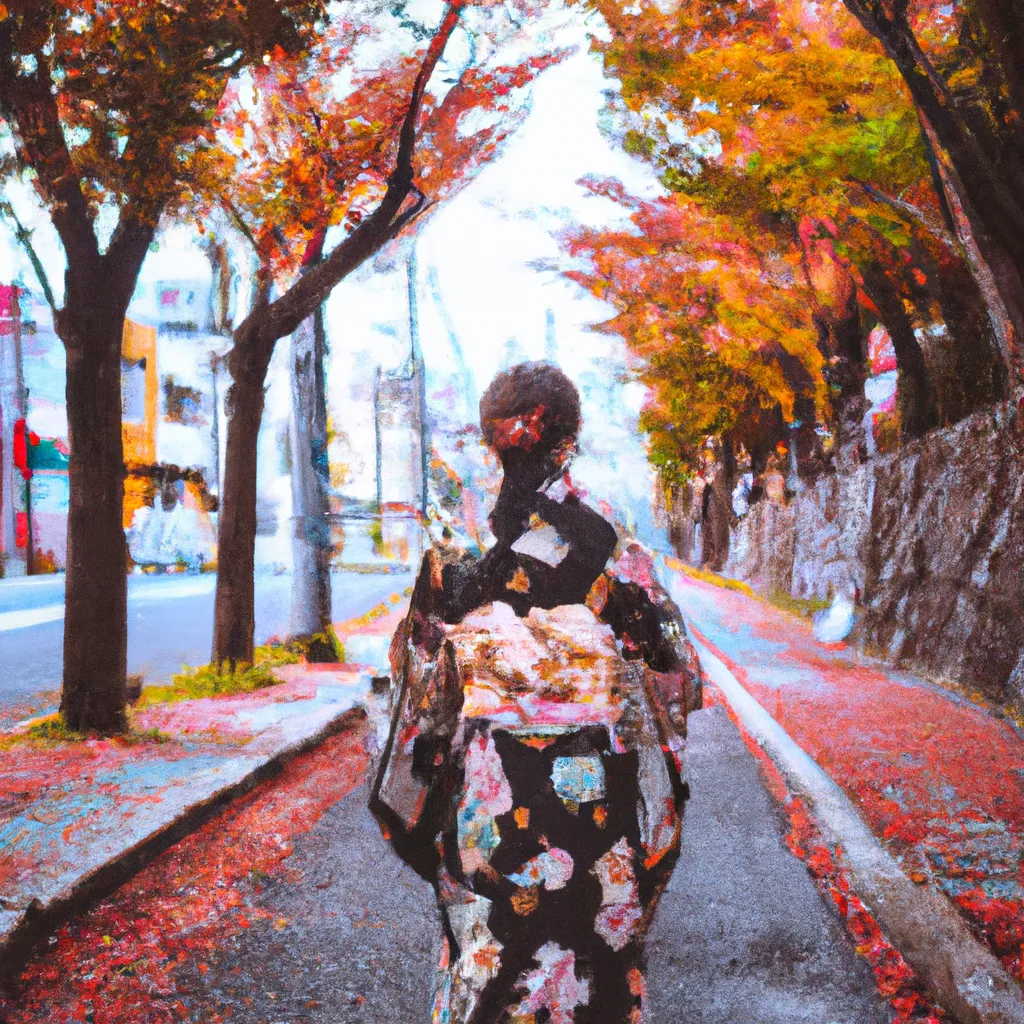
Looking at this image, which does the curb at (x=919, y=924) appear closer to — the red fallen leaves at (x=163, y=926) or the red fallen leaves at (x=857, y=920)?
the red fallen leaves at (x=857, y=920)

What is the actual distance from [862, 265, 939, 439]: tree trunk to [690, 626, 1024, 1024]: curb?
769 centimetres

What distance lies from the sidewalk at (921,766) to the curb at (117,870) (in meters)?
3.41

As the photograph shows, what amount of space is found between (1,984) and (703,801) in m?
3.65

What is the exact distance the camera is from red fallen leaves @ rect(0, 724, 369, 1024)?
309cm

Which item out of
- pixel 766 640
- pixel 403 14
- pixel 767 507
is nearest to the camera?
pixel 403 14

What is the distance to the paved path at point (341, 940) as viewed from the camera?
305 centimetres

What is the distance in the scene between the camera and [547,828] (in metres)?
2.30

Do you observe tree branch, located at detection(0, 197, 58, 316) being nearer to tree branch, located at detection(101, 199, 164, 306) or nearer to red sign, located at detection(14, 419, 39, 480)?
tree branch, located at detection(101, 199, 164, 306)

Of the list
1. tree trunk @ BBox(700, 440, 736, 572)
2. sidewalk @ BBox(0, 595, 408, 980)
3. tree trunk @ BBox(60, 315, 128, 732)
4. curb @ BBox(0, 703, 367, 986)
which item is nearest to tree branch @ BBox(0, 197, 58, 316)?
tree trunk @ BBox(60, 315, 128, 732)

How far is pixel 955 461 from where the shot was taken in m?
9.99

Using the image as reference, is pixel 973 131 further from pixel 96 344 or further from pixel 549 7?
pixel 96 344

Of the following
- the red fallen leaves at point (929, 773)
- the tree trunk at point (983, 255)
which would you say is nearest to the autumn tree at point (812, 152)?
the tree trunk at point (983, 255)

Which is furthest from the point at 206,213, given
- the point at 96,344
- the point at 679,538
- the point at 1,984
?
the point at 679,538

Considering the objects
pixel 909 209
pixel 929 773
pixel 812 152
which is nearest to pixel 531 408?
pixel 929 773
